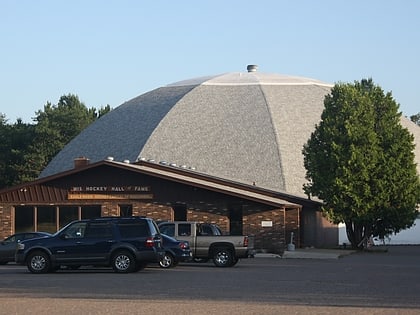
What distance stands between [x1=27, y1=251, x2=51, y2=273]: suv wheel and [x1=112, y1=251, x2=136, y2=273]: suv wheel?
7.19ft

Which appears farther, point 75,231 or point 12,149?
point 12,149

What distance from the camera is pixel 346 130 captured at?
48.4 metres

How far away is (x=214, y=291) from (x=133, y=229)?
8.49 m

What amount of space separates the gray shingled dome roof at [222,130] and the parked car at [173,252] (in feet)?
80.3

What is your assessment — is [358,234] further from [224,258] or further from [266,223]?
[224,258]

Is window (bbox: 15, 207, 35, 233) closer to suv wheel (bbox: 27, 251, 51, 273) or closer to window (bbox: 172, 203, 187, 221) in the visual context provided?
window (bbox: 172, 203, 187, 221)

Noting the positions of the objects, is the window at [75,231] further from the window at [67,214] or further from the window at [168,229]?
the window at [67,214]

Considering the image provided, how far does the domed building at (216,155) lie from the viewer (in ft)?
150

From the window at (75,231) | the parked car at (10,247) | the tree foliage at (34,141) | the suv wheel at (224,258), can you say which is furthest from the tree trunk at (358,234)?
the tree foliage at (34,141)

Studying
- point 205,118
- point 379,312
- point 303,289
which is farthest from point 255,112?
point 379,312

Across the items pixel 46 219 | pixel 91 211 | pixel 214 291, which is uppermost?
pixel 91 211

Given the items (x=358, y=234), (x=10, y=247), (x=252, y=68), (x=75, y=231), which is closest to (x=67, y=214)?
(x=10, y=247)

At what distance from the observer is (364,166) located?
156 ft

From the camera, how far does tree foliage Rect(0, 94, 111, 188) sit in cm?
8325
